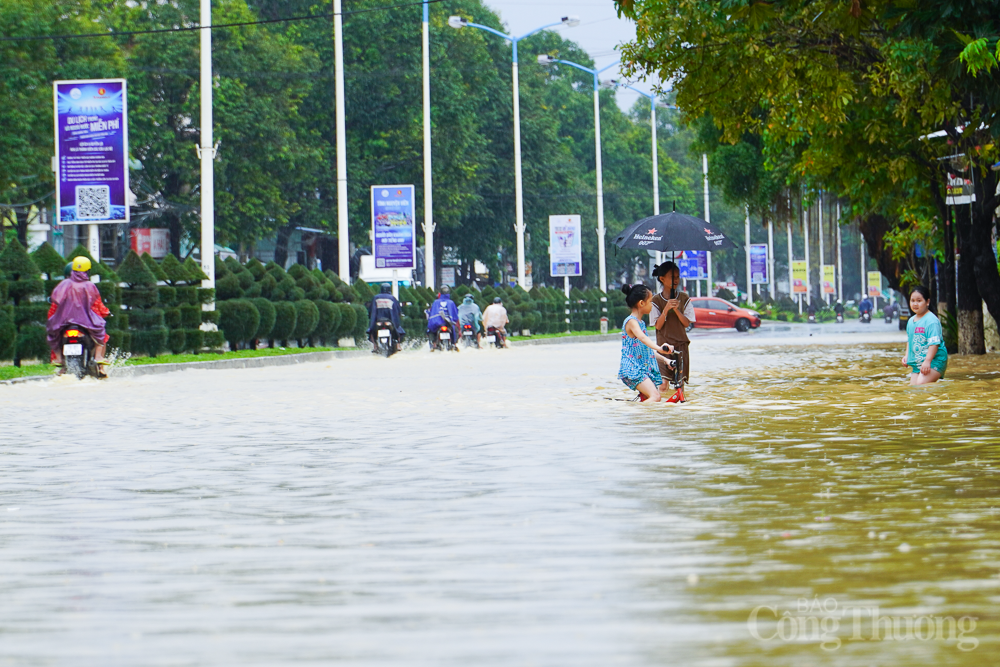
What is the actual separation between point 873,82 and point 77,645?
19125 mm

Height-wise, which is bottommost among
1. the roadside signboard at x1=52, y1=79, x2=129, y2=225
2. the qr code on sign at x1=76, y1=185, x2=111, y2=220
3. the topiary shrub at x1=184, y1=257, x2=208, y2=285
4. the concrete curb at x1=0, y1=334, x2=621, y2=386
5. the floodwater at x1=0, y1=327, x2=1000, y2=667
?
the floodwater at x1=0, y1=327, x2=1000, y2=667

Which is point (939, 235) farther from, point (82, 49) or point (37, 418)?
point (82, 49)

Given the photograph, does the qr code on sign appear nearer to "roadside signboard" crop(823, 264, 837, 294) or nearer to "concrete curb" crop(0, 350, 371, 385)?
"concrete curb" crop(0, 350, 371, 385)

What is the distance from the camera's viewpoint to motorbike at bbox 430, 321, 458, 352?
41750mm

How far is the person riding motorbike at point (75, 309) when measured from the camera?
23.8 meters

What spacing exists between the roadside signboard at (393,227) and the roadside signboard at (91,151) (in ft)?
48.0

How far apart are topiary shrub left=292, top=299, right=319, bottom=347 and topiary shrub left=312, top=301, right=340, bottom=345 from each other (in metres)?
0.87

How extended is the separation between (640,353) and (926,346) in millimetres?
4069

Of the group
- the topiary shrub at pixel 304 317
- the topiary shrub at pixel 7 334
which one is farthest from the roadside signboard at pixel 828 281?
the topiary shrub at pixel 7 334

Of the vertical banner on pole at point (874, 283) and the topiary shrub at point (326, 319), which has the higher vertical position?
the vertical banner on pole at point (874, 283)

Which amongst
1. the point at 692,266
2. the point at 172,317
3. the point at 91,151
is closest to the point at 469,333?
the point at 172,317

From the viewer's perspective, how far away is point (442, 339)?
1646 inches

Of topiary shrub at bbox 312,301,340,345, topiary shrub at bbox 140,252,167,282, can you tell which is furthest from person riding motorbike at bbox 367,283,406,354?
topiary shrub at bbox 140,252,167,282

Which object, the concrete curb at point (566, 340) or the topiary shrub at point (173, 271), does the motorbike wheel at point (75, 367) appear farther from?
the concrete curb at point (566, 340)
